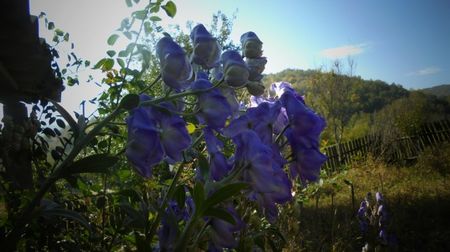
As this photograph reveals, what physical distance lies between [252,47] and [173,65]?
0.20 meters

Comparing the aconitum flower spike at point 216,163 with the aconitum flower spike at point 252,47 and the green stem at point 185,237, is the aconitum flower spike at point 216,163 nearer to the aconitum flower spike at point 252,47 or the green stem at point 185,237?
the green stem at point 185,237

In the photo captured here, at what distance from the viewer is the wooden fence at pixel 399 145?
1280cm

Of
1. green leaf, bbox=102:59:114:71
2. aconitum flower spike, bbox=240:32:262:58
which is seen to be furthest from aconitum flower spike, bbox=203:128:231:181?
green leaf, bbox=102:59:114:71

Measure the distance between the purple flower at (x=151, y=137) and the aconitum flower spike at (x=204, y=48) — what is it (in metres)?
0.12

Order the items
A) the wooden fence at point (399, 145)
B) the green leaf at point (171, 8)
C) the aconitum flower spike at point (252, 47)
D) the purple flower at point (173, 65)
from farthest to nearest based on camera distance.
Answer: the wooden fence at point (399, 145) < the green leaf at point (171, 8) < the aconitum flower spike at point (252, 47) < the purple flower at point (173, 65)

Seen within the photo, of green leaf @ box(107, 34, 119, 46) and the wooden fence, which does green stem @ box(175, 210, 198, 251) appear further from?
the wooden fence

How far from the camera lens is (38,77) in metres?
1.35

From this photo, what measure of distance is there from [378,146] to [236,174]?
549 inches

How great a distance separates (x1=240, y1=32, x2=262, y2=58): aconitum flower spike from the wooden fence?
12.6 m

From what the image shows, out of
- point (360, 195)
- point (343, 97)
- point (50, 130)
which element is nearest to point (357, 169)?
point (360, 195)

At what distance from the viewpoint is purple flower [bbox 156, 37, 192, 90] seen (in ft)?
1.78

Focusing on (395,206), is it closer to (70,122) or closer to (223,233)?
(223,233)

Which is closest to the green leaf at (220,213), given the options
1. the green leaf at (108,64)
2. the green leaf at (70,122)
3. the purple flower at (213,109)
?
the purple flower at (213,109)

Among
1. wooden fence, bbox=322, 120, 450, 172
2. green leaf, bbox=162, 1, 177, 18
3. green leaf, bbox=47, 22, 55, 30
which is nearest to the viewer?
green leaf, bbox=162, 1, 177, 18
